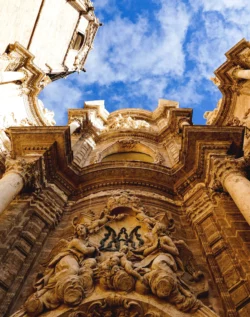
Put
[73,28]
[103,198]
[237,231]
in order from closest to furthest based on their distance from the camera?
[237,231], [103,198], [73,28]

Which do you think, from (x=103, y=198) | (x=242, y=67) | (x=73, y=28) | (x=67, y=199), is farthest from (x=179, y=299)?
(x=73, y=28)

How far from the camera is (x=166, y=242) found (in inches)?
305

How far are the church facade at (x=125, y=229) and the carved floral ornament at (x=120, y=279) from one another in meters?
0.02

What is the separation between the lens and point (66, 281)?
643 centimetres

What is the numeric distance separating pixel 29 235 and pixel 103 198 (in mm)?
2736

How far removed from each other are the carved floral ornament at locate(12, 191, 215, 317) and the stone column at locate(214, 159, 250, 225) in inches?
64.8

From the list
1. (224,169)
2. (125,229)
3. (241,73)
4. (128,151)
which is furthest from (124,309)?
(241,73)

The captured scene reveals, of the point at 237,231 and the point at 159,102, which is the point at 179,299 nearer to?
the point at 237,231

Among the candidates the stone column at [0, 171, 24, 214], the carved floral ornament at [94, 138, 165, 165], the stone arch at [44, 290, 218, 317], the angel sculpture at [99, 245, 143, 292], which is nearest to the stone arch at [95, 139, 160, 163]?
the carved floral ornament at [94, 138, 165, 165]

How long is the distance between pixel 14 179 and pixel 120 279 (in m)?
4.34

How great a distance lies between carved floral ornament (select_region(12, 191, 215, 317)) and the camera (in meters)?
6.21

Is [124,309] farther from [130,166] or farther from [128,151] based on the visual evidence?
[128,151]

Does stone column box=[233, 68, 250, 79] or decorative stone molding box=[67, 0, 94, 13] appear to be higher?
decorative stone molding box=[67, 0, 94, 13]

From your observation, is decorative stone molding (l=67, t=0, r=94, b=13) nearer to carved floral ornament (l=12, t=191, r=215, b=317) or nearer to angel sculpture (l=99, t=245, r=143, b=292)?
carved floral ornament (l=12, t=191, r=215, b=317)
